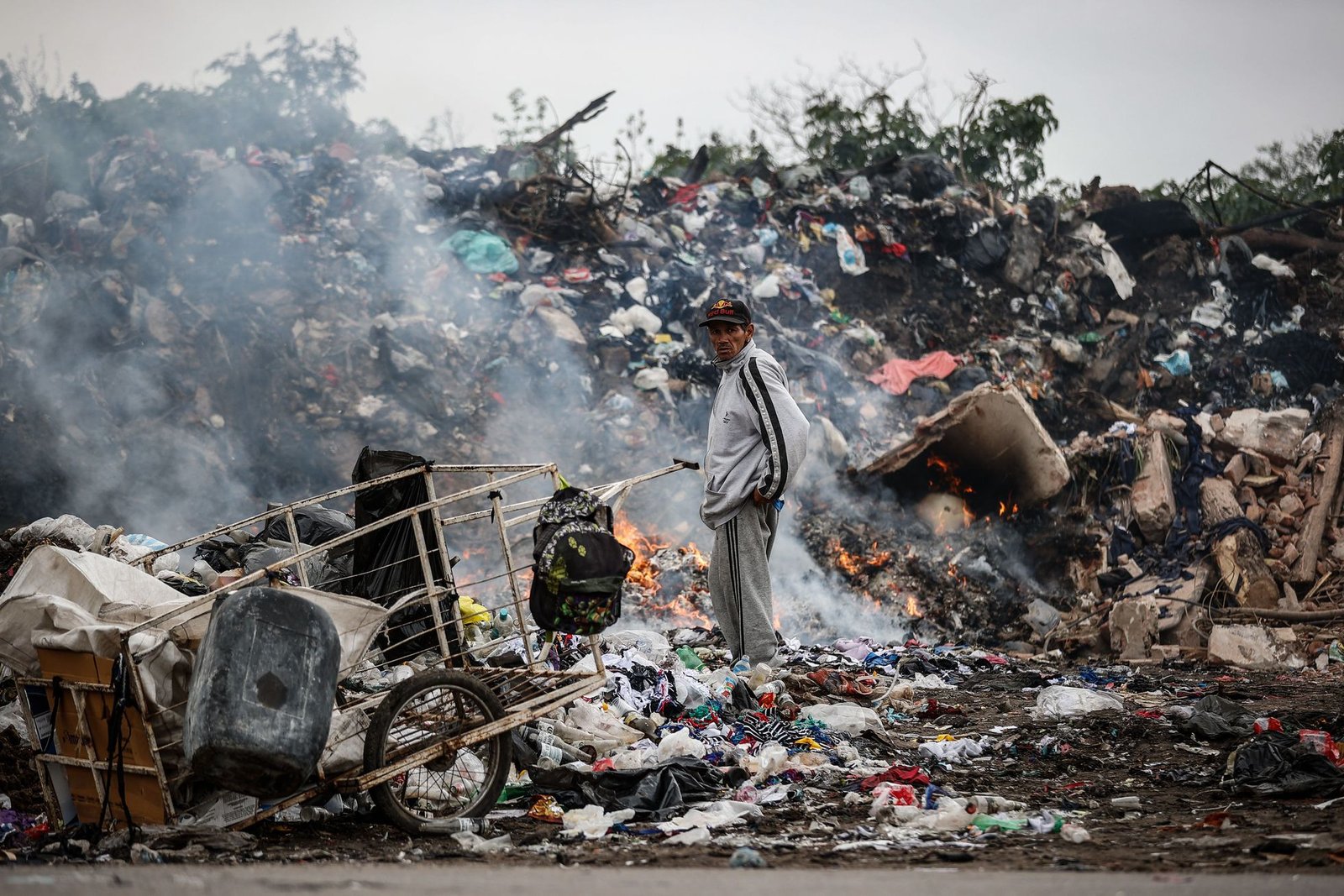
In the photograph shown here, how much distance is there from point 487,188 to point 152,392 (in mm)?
4079

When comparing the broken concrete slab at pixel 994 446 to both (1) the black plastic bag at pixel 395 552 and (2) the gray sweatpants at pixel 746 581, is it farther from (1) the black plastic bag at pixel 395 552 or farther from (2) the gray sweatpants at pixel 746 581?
(1) the black plastic bag at pixel 395 552

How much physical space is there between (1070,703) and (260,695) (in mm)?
3816

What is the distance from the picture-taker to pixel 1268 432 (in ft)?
30.5

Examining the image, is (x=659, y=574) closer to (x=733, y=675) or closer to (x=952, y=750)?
(x=733, y=675)

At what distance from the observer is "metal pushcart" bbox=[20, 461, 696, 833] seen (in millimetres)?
3180

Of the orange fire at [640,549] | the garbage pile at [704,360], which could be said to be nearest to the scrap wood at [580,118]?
the garbage pile at [704,360]

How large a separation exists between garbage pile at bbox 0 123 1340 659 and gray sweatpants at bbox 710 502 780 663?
2.22m

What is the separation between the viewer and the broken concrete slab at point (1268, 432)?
914 cm

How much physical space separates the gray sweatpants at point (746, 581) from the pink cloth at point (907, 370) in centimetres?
517

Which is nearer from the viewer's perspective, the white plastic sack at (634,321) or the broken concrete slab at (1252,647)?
the broken concrete slab at (1252,647)

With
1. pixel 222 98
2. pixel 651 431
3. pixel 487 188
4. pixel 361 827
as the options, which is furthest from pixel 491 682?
pixel 222 98

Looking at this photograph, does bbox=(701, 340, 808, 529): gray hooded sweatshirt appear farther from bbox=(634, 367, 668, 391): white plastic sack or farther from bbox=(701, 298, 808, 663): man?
bbox=(634, 367, 668, 391): white plastic sack

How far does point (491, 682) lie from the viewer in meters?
3.98

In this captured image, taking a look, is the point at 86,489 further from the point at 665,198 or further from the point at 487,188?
the point at 665,198
